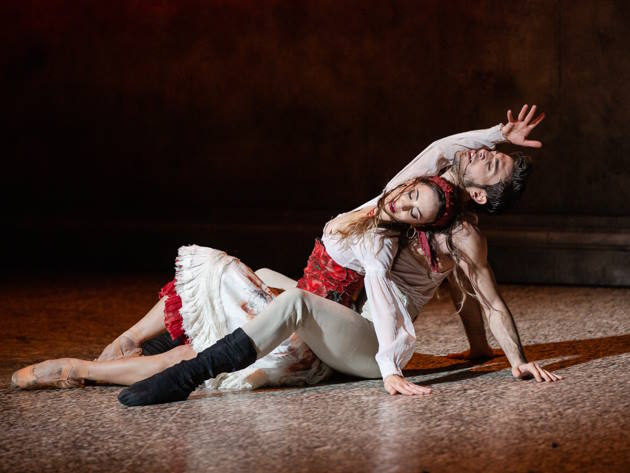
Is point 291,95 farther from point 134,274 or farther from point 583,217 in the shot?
point 583,217

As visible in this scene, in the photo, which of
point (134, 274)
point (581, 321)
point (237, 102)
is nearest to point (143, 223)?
point (134, 274)

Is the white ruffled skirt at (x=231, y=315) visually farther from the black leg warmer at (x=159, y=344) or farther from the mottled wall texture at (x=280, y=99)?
the mottled wall texture at (x=280, y=99)

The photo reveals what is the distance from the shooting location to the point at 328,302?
385 cm

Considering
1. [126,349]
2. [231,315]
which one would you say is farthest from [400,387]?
[126,349]

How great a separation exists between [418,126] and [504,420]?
13.7 ft

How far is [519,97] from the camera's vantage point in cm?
707

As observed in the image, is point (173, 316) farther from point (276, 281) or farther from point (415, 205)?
point (415, 205)

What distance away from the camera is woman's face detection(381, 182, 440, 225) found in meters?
3.80

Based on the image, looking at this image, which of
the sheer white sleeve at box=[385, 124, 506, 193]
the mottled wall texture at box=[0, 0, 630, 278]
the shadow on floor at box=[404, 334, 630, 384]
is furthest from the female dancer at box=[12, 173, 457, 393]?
the mottled wall texture at box=[0, 0, 630, 278]

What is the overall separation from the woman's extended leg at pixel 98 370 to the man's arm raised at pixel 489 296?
1.23 m

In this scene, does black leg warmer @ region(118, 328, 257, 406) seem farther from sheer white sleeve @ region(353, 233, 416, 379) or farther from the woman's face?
the woman's face

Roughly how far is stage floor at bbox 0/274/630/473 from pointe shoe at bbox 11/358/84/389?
0.04 meters

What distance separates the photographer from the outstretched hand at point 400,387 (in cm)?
381

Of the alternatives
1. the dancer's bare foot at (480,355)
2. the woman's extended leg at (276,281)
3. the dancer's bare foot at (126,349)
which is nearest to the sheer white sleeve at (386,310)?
the woman's extended leg at (276,281)
